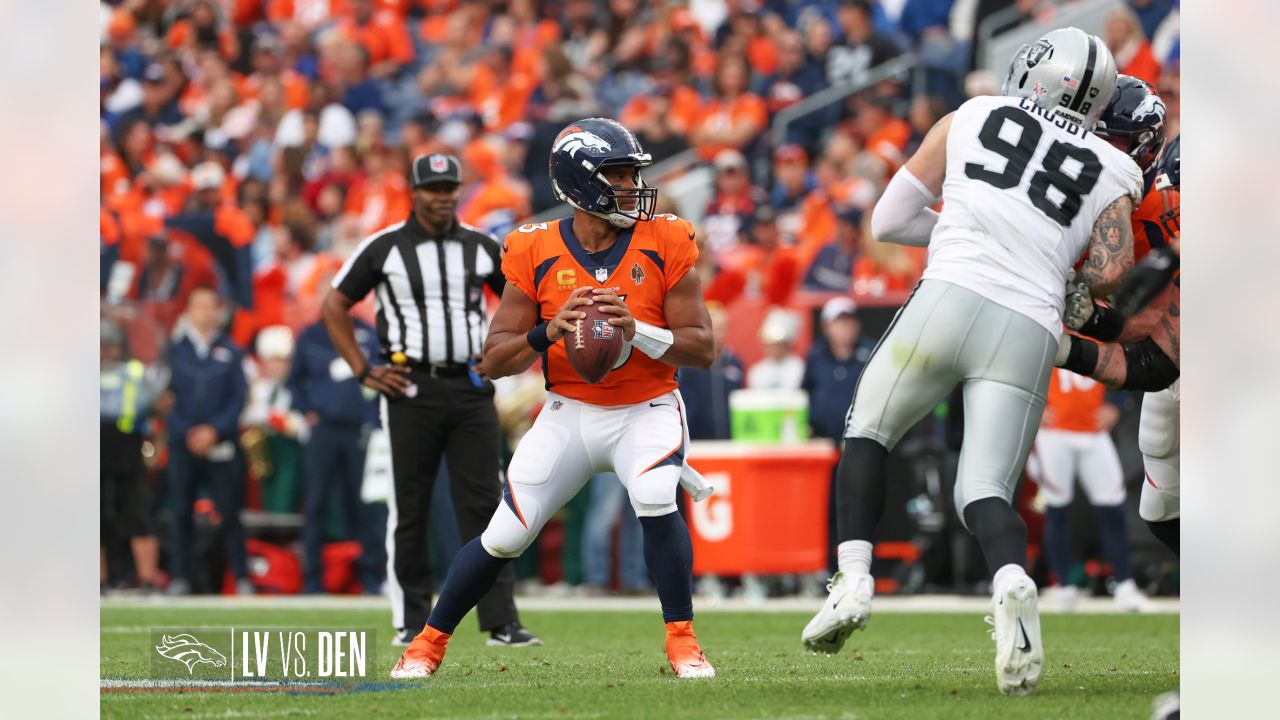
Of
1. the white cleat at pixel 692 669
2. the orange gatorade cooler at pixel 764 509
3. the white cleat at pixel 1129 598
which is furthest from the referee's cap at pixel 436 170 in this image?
the white cleat at pixel 1129 598

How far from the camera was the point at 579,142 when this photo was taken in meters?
5.38

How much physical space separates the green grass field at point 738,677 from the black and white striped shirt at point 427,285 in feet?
4.15

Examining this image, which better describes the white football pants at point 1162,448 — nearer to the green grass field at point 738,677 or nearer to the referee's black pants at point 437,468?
the green grass field at point 738,677

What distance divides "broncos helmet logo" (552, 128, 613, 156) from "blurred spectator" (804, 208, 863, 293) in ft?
21.9

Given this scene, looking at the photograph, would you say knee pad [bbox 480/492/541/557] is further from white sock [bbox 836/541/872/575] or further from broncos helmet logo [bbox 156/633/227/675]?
broncos helmet logo [bbox 156/633/227/675]

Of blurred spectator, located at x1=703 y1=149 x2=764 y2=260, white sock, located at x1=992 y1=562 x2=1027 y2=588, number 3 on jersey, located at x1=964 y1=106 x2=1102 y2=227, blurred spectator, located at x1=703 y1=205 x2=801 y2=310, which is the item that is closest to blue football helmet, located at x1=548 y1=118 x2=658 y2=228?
number 3 on jersey, located at x1=964 y1=106 x2=1102 y2=227

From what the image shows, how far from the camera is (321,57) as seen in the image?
58.5ft

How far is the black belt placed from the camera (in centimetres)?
720

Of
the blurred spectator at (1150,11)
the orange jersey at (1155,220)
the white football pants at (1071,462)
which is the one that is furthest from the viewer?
the blurred spectator at (1150,11)

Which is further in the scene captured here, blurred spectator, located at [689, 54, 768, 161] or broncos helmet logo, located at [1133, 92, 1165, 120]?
blurred spectator, located at [689, 54, 768, 161]

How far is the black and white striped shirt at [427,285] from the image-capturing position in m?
7.20

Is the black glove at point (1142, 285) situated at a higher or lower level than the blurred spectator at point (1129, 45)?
lower

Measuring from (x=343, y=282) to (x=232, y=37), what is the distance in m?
12.1

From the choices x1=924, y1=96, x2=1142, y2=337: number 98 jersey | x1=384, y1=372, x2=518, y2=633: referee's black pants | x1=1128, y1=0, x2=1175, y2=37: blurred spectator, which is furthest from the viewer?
x1=1128, y1=0, x2=1175, y2=37: blurred spectator
